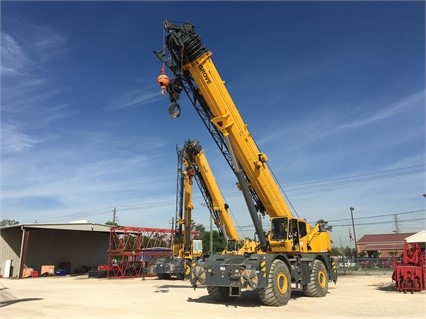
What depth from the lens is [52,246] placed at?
42.8 m

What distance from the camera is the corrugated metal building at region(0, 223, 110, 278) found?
36375mm

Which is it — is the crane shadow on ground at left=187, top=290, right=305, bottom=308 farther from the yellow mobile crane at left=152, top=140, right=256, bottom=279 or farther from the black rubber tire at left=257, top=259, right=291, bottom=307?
the yellow mobile crane at left=152, top=140, right=256, bottom=279

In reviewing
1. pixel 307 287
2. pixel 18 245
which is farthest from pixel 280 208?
pixel 18 245

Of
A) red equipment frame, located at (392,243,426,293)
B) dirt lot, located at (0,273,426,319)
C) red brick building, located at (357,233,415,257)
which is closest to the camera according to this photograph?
dirt lot, located at (0,273,426,319)

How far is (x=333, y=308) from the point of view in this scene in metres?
12.8

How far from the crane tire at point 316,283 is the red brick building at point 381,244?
6736 cm

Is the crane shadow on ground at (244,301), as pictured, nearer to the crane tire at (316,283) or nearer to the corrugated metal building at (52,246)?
the crane tire at (316,283)

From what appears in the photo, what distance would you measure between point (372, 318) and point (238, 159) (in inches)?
292

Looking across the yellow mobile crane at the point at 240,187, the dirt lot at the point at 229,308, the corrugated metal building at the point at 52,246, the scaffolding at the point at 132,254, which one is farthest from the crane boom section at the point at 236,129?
the corrugated metal building at the point at 52,246

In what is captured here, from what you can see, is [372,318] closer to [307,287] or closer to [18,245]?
[307,287]

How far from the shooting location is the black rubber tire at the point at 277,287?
1272 centimetres

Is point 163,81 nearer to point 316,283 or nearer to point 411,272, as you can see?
point 316,283

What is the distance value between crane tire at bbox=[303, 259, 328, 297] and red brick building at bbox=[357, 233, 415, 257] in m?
67.4

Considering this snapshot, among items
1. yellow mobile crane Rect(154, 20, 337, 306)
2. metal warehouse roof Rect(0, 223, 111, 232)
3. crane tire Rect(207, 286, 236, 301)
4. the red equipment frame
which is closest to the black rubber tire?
yellow mobile crane Rect(154, 20, 337, 306)
